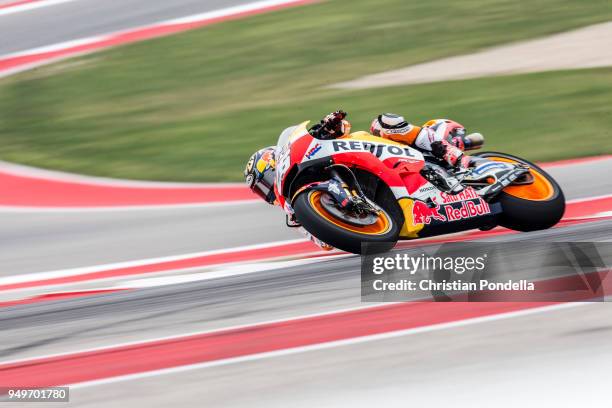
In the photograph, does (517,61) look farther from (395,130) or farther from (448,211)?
(448,211)

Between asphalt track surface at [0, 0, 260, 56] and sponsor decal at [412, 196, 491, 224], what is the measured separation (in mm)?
12959

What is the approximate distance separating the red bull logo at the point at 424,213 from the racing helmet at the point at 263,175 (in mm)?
1373

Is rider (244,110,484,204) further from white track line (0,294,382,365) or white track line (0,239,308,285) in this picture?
white track line (0,294,382,365)

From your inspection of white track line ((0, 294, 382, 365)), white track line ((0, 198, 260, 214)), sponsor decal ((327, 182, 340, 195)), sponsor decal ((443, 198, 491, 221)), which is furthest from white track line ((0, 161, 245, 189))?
white track line ((0, 294, 382, 365))

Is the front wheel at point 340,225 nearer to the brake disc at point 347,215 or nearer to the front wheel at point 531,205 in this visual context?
the brake disc at point 347,215

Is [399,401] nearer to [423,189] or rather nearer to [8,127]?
[423,189]

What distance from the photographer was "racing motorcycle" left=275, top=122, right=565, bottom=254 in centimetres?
732

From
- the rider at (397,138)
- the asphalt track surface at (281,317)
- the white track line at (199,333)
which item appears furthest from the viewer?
the rider at (397,138)

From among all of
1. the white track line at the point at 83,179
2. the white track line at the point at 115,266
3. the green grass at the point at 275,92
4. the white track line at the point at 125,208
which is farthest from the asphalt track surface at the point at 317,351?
the green grass at the point at 275,92

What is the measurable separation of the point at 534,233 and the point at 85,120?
9.37m

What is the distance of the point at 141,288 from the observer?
7898 millimetres

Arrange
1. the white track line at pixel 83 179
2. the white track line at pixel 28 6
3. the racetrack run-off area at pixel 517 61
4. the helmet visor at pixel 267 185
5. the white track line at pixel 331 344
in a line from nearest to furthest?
the white track line at pixel 331 344 < the helmet visor at pixel 267 185 < the white track line at pixel 83 179 < the racetrack run-off area at pixel 517 61 < the white track line at pixel 28 6

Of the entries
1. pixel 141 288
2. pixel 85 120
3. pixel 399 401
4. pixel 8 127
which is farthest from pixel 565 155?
pixel 8 127

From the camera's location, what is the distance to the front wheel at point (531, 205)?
25.3ft
